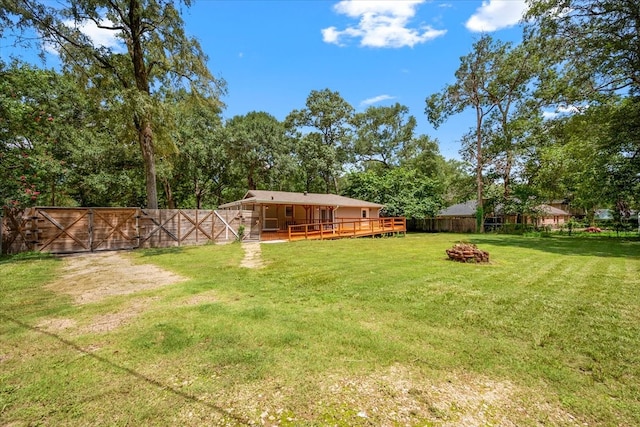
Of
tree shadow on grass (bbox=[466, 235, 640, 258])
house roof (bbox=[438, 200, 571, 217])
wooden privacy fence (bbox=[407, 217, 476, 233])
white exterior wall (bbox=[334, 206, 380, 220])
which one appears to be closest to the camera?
tree shadow on grass (bbox=[466, 235, 640, 258])

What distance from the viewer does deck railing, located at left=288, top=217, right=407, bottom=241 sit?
58.4ft

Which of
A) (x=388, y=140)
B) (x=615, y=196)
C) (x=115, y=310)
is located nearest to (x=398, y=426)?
(x=115, y=310)

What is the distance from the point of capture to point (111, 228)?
1304 cm

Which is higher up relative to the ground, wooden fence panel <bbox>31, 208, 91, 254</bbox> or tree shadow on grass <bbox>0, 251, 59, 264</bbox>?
wooden fence panel <bbox>31, 208, 91, 254</bbox>

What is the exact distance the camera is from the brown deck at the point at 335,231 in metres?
17.6

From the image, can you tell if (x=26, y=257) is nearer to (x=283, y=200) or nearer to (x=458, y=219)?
(x=283, y=200)

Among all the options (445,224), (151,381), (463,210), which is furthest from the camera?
(463,210)

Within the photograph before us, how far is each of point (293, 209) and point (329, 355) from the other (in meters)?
18.5

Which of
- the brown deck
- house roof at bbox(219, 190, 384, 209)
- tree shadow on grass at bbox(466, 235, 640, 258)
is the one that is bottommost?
tree shadow on grass at bbox(466, 235, 640, 258)

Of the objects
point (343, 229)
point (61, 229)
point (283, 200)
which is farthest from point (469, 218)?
point (61, 229)

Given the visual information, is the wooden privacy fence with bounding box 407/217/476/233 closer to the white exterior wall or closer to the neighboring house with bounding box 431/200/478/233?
the neighboring house with bounding box 431/200/478/233

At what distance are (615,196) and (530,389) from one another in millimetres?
19707

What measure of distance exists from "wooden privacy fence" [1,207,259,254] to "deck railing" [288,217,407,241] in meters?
3.44

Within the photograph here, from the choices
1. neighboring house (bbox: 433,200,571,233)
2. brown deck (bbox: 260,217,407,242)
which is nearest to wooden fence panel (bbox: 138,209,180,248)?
brown deck (bbox: 260,217,407,242)
